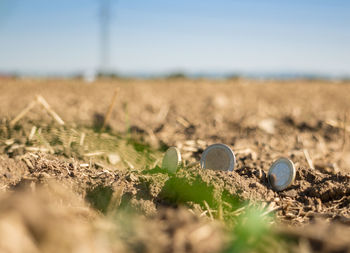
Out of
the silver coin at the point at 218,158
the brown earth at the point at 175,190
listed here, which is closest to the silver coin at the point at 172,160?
the brown earth at the point at 175,190

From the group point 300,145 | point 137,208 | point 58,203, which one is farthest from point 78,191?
point 300,145

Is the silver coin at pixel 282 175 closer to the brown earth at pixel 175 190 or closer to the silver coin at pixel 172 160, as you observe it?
the brown earth at pixel 175 190

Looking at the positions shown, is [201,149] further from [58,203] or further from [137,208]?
[58,203]

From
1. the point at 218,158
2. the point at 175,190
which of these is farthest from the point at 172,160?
the point at 175,190

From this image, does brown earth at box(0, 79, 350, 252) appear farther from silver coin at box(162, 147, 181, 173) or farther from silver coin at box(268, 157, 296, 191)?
silver coin at box(162, 147, 181, 173)

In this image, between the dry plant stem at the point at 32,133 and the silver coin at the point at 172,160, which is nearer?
the silver coin at the point at 172,160

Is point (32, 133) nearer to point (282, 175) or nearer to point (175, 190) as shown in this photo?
point (175, 190)

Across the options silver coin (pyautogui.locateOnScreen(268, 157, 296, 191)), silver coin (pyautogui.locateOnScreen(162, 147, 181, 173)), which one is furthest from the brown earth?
silver coin (pyautogui.locateOnScreen(162, 147, 181, 173))
